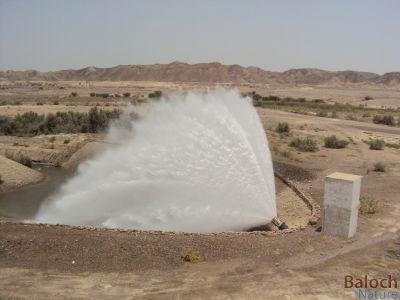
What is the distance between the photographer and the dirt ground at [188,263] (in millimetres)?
12562

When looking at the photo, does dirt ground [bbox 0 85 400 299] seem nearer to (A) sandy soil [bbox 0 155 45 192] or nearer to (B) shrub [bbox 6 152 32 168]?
(A) sandy soil [bbox 0 155 45 192]

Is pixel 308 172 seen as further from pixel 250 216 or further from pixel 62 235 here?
pixel 62 235

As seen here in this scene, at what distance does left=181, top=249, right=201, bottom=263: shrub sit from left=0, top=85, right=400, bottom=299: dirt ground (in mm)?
163

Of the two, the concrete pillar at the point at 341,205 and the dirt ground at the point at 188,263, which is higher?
the concrete pillar at the point at 341,205

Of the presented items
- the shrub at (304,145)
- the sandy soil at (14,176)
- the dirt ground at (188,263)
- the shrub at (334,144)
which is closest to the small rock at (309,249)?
the dirt ground at (188,263)

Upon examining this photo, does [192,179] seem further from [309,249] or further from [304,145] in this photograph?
[304,145]

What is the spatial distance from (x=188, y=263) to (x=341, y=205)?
6.25 m

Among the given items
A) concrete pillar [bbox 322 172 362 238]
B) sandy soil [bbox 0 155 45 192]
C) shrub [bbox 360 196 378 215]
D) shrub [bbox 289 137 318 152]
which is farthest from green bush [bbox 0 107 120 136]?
concrete pillar [bbox 322 172 362 238]

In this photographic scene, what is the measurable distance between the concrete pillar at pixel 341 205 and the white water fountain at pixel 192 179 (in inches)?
129

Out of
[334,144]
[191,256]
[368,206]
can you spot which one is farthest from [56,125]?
[191,256]

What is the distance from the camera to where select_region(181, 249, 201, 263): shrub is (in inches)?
576

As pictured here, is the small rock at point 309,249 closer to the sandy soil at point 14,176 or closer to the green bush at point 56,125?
A: the sandy soil at point 14,176

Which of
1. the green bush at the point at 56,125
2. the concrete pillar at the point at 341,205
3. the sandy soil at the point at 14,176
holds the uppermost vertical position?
the concrete pillar at the point at 341,205

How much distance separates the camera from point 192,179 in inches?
811
